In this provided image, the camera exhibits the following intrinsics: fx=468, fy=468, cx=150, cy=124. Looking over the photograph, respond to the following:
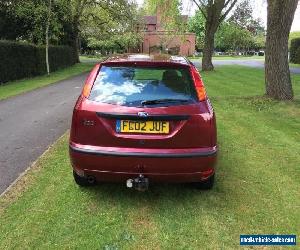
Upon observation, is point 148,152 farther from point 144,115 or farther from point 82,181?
point 82,181

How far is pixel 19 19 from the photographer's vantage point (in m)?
33.2

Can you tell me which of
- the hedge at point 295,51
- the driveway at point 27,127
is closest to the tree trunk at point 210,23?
the hedge at point 295,51

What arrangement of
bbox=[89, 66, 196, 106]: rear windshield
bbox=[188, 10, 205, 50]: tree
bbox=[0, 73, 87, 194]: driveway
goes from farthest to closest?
bbox=[188, 10, 205, 50]: tree, bbox=[0, 73, 87, 194]: driveway, bbox=[89, 66, 196, 106]: rear windshield

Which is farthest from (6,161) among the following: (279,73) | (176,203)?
(279,73)

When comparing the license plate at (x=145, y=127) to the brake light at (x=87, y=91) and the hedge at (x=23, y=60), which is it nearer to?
the brake light at (x=87, y=91)

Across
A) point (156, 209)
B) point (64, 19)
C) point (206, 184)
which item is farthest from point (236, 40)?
point (156, 209)

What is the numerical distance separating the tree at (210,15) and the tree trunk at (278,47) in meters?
18.3

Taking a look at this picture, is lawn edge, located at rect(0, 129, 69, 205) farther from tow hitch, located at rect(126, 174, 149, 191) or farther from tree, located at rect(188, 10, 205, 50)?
tree, located at rect(188, 10, 205, 50)

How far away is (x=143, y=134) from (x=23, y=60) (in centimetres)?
2261

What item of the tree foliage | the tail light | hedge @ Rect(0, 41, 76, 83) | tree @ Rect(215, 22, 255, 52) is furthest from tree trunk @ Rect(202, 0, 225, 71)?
tree @ Rect(215, 22, 255, 52)

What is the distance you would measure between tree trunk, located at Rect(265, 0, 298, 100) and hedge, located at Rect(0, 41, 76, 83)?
14.3 meters

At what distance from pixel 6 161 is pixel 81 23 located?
38.8m

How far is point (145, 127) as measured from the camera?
16.8 ft

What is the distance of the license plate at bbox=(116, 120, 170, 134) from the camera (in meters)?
5.10
